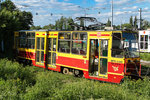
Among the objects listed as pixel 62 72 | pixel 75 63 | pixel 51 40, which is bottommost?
pixel 62 72

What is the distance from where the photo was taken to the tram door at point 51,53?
39.7 feet

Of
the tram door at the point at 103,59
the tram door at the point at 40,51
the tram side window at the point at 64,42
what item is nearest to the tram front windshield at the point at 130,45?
the tram door at the point at 103,59

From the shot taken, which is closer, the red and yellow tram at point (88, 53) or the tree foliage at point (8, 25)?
the red and yellow tram at point (88, 53)

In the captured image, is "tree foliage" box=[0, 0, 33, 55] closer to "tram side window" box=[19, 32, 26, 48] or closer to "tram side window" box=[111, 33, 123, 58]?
"tram side window" box=[19, 32, 26, 48]

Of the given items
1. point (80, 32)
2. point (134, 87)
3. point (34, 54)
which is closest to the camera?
point (134, 87)

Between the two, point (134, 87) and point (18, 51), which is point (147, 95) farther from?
point (18, 51)

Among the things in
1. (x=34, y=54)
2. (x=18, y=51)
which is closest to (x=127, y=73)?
(x=34, y=54)

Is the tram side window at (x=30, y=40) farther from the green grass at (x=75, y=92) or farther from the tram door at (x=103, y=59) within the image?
the green grass at (x=75, y=92)

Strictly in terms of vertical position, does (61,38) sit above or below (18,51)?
above

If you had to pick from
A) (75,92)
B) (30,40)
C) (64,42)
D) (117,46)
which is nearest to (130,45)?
(117,46)

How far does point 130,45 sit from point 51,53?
18.2 ft

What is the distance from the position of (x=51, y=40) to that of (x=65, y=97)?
7.41 metres

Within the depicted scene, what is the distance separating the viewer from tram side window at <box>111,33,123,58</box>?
28.0 feet

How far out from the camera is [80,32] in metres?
10.3
